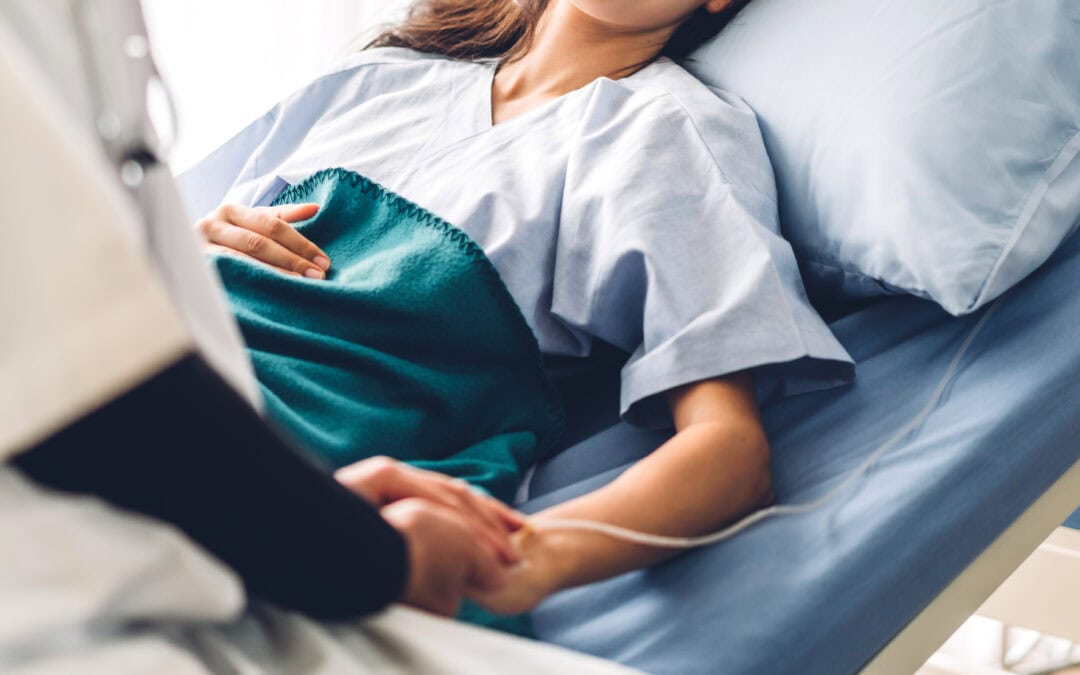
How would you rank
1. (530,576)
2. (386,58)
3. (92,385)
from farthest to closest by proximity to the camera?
(386,58) → (530,576) → (92,385)

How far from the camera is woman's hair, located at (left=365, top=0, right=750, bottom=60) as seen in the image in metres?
1.33

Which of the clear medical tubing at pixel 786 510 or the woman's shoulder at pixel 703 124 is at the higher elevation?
the woman's shoulder at pixel 703 124

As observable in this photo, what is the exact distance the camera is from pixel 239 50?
181 centimetres

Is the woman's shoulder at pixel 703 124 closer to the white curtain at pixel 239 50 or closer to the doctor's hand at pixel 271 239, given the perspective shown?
the doctor's hand at pixel 271 239

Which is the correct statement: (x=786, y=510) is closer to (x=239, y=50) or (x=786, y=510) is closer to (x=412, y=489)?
(x=412, y=489)

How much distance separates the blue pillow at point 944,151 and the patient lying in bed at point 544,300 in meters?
0.08

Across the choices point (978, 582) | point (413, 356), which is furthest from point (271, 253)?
point (978, 582)

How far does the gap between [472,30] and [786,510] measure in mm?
864

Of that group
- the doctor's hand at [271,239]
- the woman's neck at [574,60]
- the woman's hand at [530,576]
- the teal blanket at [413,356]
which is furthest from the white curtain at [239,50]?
the woman's hand at [530,576]

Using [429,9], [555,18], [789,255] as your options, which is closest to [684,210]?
[789,255]

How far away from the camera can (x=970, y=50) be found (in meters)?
0.88

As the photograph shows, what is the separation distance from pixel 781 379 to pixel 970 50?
34 centimetres

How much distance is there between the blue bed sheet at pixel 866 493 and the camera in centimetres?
72

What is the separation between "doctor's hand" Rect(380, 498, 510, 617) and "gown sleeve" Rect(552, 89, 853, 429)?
10.5 inches
